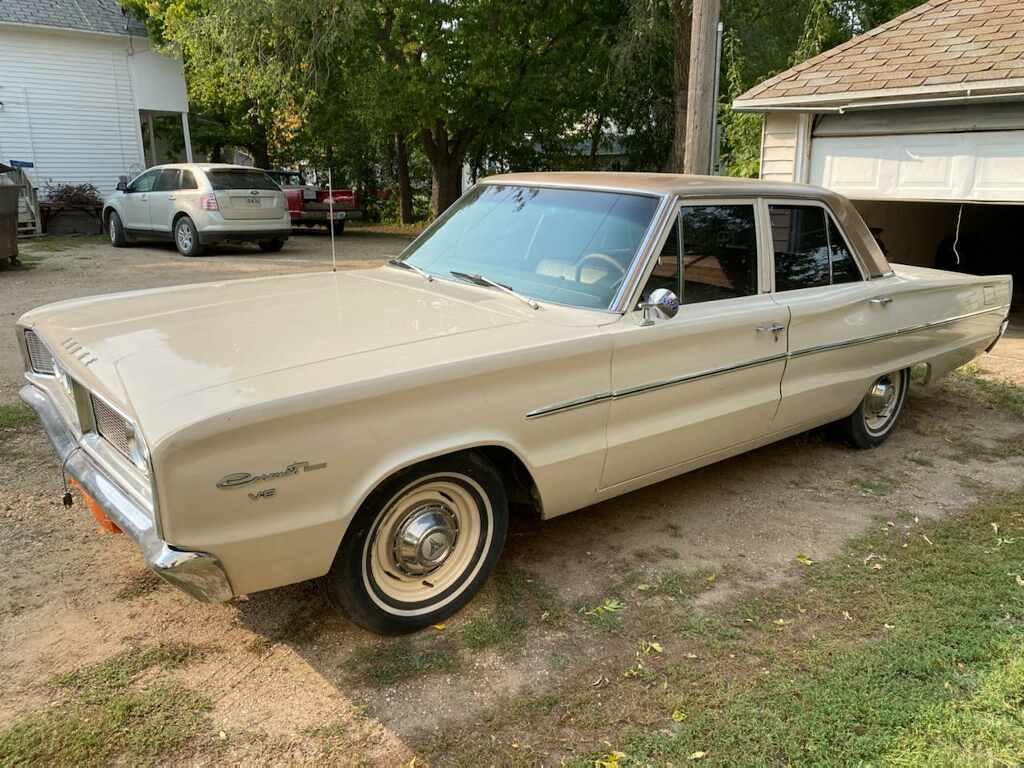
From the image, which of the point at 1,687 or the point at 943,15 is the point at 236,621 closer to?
the point at 1,687

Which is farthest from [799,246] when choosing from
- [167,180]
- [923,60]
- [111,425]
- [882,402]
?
[167,180]

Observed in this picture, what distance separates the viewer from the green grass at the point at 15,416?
545 cm

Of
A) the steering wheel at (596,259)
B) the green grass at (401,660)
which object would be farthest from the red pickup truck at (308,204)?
the green grass at (401,660)

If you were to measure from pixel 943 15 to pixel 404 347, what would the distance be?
9.83 m

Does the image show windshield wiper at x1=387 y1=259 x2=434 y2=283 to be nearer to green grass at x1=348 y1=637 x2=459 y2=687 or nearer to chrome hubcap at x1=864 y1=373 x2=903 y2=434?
green grass at x1=348 y1=637 x2=459 y2=687

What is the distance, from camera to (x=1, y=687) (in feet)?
9.27

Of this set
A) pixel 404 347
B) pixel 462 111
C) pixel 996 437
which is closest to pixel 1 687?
pixel 404 347

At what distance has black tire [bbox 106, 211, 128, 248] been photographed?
16.1m

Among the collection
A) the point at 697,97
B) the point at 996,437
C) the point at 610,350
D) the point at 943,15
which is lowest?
the point at 996,437

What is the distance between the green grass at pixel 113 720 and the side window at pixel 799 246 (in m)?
3.41

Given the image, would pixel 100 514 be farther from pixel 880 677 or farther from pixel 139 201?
pixel 139 201

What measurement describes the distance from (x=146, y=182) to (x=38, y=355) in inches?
511

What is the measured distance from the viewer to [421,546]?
3137 mm

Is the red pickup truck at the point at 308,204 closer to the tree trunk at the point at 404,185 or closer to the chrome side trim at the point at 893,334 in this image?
the tree trunk at the point at 404,185
